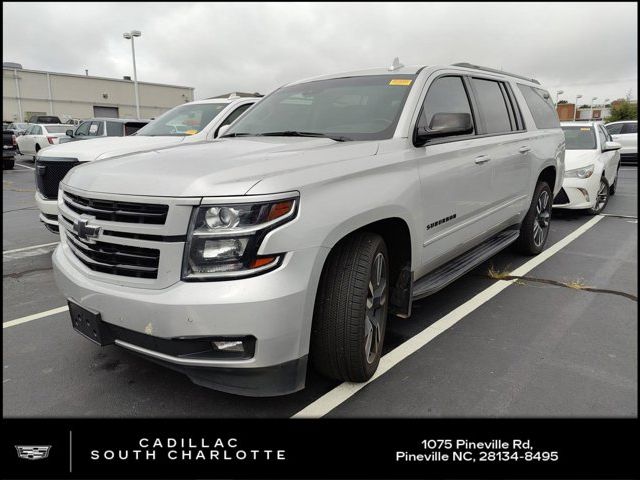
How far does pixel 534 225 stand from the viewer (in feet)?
17.8

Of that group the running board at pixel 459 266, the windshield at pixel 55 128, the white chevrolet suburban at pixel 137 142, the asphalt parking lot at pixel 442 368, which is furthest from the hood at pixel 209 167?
the windshield at pixel 55 128

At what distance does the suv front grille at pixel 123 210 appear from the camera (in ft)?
7.23

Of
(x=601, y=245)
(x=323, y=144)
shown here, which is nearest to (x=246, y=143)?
(x=323, y=144)

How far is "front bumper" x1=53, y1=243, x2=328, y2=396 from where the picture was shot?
6.89 feet

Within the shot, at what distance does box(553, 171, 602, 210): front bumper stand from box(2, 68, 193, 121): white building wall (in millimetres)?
41283

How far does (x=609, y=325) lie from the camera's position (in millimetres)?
3678

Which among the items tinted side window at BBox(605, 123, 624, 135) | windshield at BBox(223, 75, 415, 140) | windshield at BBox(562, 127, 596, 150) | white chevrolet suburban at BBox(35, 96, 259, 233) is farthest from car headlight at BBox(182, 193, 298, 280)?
tinted side window at BBox(605, 123, 624, 135)

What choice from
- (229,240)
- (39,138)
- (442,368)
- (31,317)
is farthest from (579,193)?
(39,138)

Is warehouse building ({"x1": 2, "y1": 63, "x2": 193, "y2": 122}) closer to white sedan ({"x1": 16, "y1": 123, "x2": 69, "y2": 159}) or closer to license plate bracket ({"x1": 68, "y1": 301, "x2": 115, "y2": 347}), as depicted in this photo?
white sedan ({"x1": 16, "y1": 123, "x2": 69, "y2": 159})

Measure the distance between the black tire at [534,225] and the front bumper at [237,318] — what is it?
3.79 meters

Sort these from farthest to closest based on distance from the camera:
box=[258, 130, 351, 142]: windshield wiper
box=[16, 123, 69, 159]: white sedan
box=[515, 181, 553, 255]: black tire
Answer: box=[16, 123, 69, 159]: white sedan
box=[515, 181, 553, 255]: black tire
box=[258, 130, 351, 142]: windshield wiper

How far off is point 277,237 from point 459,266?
2133 millimetres

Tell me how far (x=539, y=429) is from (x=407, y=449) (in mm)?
714

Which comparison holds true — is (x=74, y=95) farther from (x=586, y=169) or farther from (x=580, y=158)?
(x=586, y=169)
